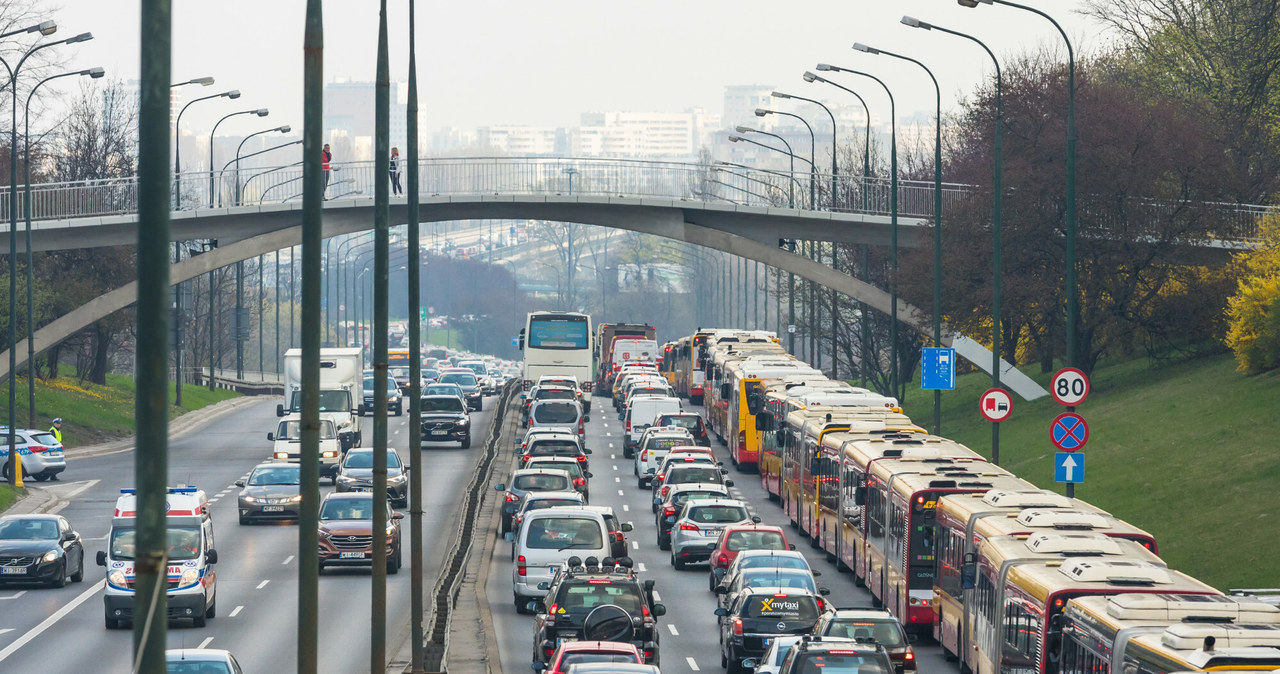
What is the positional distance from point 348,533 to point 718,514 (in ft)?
22.1

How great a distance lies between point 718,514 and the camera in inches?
1393

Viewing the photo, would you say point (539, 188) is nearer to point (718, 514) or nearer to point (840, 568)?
point (718, 514)

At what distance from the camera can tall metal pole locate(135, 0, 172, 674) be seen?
24.6 feet

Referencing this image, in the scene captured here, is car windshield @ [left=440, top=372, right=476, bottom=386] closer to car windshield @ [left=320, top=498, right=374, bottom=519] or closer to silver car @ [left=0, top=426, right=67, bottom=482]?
silver car @ [left=0, top=426, right=67, bottom=482]

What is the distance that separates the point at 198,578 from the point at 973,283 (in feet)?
113

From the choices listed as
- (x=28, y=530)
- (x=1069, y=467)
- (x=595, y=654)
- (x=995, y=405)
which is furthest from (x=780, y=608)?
(x=28, y=530)

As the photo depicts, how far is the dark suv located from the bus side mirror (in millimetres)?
3636

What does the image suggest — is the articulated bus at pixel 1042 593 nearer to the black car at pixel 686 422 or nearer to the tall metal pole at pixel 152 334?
the tall metal pole at pixel 152 334

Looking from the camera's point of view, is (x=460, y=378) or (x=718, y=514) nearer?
(x=718, y=514)

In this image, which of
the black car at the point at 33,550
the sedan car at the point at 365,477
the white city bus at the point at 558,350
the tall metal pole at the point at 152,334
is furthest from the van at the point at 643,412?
the tall metal pole at the point at 152,334

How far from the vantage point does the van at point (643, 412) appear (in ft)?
191

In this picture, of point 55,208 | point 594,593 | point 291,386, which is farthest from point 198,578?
point 55,208

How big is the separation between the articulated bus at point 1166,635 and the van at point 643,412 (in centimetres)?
4045

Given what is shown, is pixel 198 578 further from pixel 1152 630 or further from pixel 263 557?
pixel 1152 630
